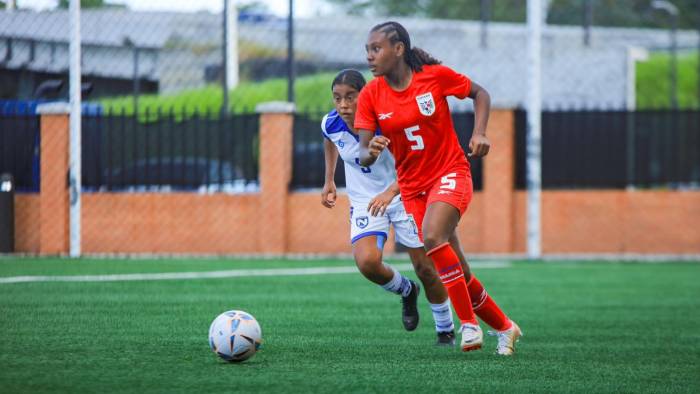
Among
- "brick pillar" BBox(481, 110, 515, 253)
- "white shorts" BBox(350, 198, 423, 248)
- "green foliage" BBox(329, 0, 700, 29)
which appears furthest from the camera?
"green foliage" BBox(329, 0, 700, 29)

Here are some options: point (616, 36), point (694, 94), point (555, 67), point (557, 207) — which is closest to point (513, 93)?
point (555, 67)

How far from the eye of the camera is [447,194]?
291 inches

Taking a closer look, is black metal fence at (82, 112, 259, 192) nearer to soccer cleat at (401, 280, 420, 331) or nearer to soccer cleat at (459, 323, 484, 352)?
soccer cleat at (401, 280, 420, 331)

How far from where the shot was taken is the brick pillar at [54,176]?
59.2 feet

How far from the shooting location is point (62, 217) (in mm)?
18078

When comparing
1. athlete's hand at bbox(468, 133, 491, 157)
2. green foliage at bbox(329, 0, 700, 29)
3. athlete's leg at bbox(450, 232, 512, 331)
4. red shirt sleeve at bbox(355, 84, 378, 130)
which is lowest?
athlete's leg at bbox(450, 232, 512, 331)

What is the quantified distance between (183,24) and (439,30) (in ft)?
35.2

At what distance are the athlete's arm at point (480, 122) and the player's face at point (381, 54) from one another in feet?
1.81

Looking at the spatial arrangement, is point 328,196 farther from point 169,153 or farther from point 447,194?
point 169,153

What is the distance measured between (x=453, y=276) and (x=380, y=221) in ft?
4.47

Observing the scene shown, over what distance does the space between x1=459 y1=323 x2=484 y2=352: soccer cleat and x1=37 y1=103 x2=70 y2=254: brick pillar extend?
38.5 ft

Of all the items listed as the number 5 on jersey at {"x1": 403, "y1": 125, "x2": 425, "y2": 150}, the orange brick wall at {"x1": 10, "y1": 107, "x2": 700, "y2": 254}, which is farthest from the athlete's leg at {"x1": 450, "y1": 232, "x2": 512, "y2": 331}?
the orange brick wall at {"x1": 10, "y1": 107, "x2": 700, "y2": 254}

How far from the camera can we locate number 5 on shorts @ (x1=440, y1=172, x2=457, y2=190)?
293 inches

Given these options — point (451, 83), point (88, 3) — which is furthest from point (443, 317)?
point (88, 3)
